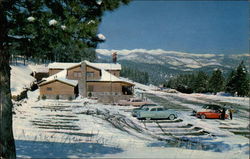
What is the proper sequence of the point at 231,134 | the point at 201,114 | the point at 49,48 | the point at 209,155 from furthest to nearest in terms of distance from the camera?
the point at 201,114
the point at 231,134
the point at 209,155
the point at 49,48

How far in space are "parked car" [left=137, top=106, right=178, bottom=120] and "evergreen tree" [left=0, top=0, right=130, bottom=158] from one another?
680 inches

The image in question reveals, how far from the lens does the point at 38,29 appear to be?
6.58 metres

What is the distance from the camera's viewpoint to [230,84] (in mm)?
76312

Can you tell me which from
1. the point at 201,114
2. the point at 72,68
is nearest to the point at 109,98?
the point at 72,68

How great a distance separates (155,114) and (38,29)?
747 inches

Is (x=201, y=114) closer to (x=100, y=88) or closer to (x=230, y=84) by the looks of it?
(x=100, y=88)

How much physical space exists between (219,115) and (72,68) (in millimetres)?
32542

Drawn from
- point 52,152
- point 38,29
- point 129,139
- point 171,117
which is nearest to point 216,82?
point 171,117

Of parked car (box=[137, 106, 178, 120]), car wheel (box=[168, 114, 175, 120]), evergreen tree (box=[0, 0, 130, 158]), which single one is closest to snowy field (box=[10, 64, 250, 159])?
car wheel (box=[168, 114, 175, 120])

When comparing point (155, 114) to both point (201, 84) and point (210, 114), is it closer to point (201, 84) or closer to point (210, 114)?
point (210, 114)

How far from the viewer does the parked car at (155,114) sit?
78.2 ft

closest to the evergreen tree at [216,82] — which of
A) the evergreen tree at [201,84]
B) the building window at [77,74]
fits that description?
the evergreen tree at [201,84]

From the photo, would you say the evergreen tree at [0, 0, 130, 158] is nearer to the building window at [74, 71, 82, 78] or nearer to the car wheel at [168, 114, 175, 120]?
the car wheel at [168, 114, 175, 120]

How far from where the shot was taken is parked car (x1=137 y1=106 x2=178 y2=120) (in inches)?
939
